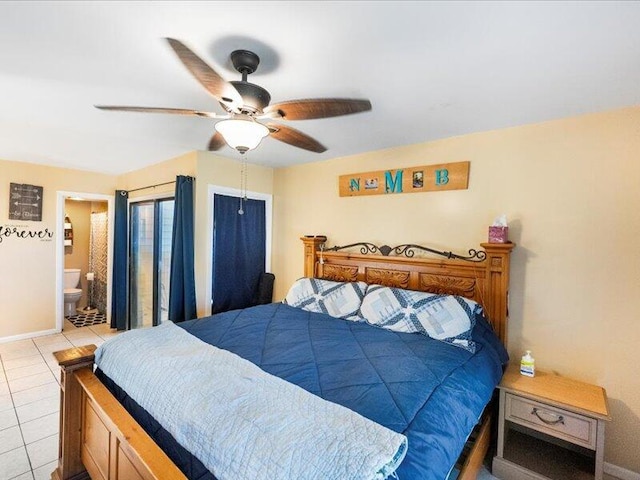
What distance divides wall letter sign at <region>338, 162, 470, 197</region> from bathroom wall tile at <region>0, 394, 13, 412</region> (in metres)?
3.46

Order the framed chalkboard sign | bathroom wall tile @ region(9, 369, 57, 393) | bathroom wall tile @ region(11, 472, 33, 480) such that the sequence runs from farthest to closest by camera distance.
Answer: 1. the framed chalkboard sign
2. bathroom wall tile @ region(9, 369, 57, 393)
3. bathroom wall tile @ region(11, 472, 33, 480)

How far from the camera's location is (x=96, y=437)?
1.53 m

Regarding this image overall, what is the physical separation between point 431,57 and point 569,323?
6.50 ft

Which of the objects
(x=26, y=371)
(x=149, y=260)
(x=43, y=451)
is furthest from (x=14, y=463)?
(x=149, y=260)

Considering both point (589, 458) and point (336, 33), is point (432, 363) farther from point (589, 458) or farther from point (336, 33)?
point (336, 33)

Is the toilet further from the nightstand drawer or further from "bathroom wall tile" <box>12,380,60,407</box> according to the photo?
the nightstand drawer

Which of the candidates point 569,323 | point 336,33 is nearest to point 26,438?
point 336,33

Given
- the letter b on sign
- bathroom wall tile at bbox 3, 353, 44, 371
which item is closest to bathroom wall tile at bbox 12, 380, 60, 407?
bathroom wall tile at bbox 3, 353, 44, 371

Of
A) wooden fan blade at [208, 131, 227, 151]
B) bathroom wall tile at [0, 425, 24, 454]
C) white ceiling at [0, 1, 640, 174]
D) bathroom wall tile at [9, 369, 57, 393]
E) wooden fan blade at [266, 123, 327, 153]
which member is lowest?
bathroom wall tile at [0, 425, 24, 454]

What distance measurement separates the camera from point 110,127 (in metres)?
2.45

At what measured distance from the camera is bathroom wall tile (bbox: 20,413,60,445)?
2121 millimetres

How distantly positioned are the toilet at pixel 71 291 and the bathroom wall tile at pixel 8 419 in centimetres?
281

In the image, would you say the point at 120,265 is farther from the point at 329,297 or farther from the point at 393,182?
the point at 393,182

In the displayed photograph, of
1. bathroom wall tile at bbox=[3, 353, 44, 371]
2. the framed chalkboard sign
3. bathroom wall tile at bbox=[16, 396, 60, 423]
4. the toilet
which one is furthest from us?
the toilet
